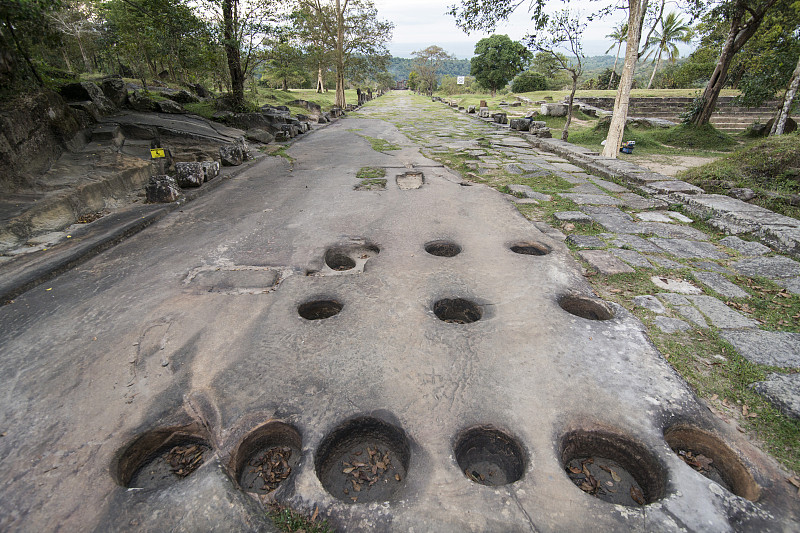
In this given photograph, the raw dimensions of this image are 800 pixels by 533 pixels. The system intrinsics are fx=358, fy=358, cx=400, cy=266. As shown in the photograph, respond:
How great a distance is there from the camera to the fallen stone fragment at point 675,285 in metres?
2.84

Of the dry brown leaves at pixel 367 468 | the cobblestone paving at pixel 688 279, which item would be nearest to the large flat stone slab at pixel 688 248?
the cobblestone paving at pixel 688 279

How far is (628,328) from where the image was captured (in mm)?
2383

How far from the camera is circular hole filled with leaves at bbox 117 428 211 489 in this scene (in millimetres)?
1588

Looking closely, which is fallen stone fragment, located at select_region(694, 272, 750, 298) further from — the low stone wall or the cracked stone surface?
the low stone wall

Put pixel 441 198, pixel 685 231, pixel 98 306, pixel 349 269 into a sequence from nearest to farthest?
pixel 98 306, pixel 349 269, pixel 685 231, pixel 441 198

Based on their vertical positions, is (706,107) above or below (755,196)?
above

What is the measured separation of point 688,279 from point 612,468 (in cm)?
214

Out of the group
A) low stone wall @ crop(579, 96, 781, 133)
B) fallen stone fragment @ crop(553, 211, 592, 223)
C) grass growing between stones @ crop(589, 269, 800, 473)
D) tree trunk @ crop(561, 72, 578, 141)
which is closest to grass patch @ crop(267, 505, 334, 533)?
grass growing between stones @ crop(589, 269, 800, 473)

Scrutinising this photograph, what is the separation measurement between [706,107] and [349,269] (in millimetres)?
13075

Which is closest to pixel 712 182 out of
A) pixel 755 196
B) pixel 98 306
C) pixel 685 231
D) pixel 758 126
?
pixel 755 196

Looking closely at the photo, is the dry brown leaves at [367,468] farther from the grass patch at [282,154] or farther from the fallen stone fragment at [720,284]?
the grass patch at [282,154]

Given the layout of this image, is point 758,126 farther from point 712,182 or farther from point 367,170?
point 367,170

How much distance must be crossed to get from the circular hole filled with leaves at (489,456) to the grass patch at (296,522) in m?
0.62

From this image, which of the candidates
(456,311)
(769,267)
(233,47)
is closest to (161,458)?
(456,311)
